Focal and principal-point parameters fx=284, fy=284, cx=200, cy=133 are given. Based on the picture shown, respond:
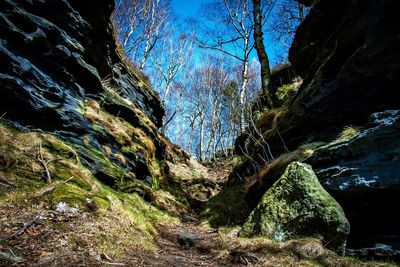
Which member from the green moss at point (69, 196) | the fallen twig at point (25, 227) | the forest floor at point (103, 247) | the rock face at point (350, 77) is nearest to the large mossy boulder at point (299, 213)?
the forest floor at point (103, 247)

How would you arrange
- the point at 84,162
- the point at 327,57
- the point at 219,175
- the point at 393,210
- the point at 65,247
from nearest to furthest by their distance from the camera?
the point at 65,247 → the point at 393,210 → the point at 84,162 → the point at 327,57 → the point at 219,175

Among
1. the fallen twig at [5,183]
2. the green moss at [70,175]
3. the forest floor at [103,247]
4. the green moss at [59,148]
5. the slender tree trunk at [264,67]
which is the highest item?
the slender tree trunk at [264,67]

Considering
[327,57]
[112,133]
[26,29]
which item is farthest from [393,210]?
[26,29]

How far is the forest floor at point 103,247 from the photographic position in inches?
108

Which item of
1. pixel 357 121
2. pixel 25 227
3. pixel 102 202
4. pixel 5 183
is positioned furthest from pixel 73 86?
pixel 357 121

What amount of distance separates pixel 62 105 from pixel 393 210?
6.94 metres

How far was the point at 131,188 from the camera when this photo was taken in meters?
7.11

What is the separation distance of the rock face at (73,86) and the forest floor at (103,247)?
97.6 inches

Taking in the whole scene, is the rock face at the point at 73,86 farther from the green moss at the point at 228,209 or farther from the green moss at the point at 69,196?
the green moss at the point at 228,209

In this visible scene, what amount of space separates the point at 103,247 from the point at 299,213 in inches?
128

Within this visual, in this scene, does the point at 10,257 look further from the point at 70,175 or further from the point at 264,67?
the point at 264,67

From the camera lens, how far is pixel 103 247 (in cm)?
339

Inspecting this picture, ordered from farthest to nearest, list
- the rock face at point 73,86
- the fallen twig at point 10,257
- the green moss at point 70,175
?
1. the rock face at point 73,86
2. the green moss at point 70,175
3. the fallen twig at point 10,257

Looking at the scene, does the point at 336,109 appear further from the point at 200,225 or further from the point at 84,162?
the point at 84,162
